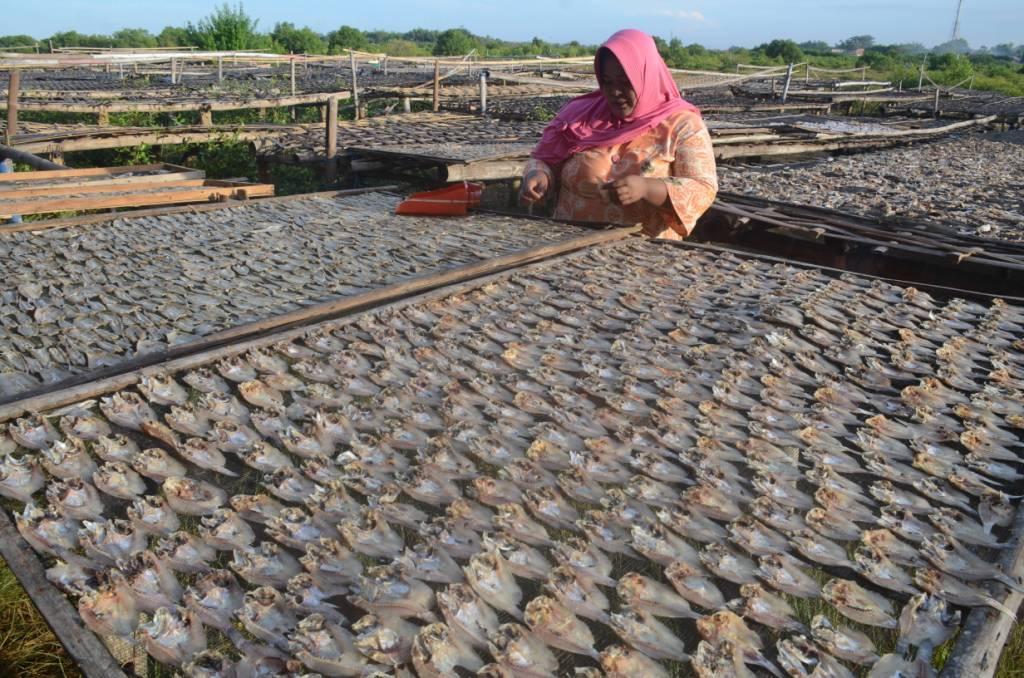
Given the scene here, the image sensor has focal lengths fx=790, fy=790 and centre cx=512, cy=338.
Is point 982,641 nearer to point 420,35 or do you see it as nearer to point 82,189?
point 82,189

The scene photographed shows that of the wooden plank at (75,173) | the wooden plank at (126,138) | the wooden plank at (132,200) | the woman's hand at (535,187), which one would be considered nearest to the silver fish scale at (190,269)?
the woman's hand at (535,187)

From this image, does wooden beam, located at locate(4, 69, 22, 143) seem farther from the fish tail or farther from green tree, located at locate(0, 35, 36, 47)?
green tree, located at locate(0, 35, 36, 47)

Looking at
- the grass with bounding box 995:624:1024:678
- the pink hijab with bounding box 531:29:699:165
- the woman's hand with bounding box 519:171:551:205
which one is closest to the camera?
the grass with bounding box 995:624:1024:678

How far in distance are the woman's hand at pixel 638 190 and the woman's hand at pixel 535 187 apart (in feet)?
1.95

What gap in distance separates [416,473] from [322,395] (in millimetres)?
584

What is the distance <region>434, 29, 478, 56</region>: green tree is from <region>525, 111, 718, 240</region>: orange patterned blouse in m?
49.9

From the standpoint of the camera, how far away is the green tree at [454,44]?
53006mm

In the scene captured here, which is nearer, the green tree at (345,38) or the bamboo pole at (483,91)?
the bamboo pole at (483,91)

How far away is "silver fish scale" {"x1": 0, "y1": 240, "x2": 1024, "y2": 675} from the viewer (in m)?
1.68

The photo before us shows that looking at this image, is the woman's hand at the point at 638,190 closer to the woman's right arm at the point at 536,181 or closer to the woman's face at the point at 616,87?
the woman's face at the point at 616,87

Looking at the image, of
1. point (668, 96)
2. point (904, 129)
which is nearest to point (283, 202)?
point (668, 96)

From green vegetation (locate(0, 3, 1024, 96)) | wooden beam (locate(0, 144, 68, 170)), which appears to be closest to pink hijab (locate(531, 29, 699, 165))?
wooden beam (locate(0, 144, 68, 170))

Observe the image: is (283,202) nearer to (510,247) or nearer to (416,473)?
(510,247)

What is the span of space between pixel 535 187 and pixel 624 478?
3154 mm
